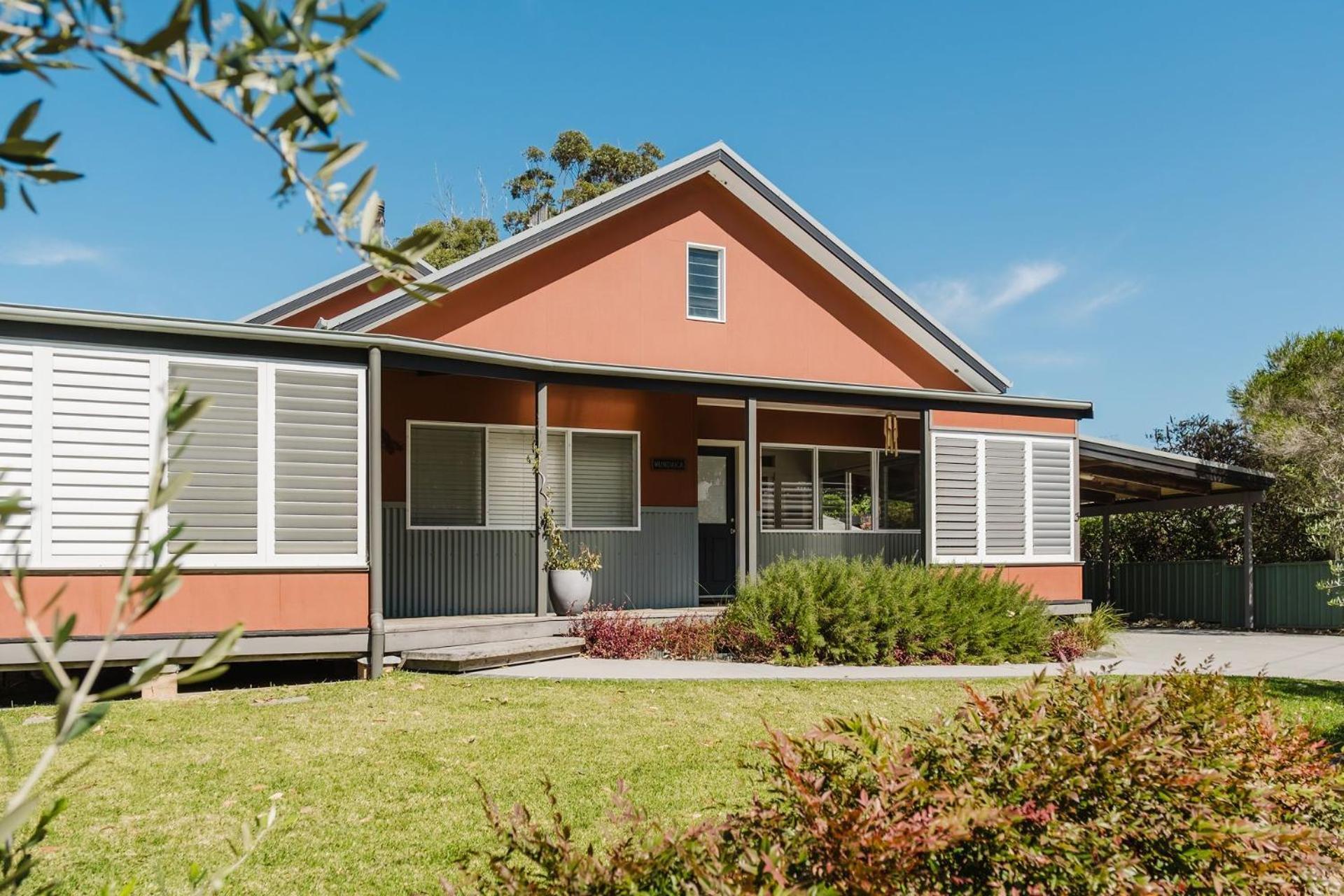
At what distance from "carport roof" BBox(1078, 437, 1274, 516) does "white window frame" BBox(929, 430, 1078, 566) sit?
0.90 meters

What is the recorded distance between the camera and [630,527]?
14211 millimetres

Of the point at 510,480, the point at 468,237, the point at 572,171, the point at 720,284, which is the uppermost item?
the point at 572,171

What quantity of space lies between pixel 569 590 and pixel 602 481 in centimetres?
238

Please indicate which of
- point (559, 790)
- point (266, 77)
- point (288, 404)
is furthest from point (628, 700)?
point (266, 77)

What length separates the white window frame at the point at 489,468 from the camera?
1288cm

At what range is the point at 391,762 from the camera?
6695mm

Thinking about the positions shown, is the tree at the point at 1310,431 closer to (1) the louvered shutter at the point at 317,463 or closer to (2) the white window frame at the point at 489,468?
(2) the white window frame at the point at 489,468

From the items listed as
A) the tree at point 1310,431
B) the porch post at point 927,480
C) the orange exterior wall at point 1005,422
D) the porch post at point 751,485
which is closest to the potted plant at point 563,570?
the porch post at point 751,485

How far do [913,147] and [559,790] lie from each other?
24.9 m

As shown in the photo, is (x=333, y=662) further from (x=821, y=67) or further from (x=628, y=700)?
(x=821, y=67)

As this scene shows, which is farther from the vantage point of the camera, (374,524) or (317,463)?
(374,524)

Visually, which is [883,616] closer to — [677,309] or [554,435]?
[554,435]

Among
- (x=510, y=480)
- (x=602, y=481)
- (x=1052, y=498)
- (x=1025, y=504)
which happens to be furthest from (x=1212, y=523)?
(x=510, y=480)

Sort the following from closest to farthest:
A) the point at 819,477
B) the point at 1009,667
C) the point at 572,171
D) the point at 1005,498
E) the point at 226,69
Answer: the point at 226,69 → the point at 1009,667 → the point at 1005,498 → the point at 819,477 → the point at 572,171
